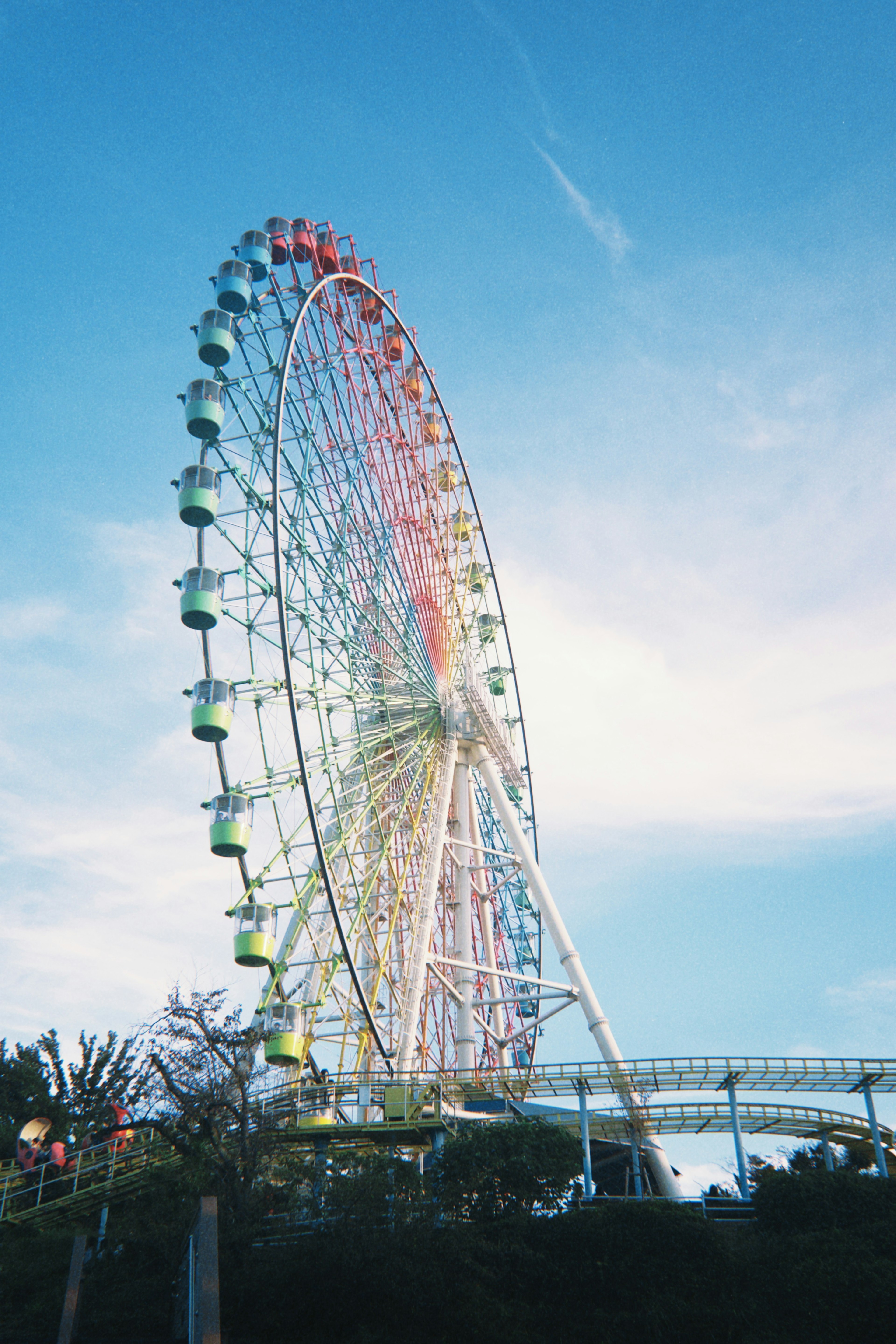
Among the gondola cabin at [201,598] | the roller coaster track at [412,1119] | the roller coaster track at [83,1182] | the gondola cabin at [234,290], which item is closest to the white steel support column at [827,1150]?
the roller coaster track at [412,1119]

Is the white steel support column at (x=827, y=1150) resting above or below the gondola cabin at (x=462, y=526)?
below

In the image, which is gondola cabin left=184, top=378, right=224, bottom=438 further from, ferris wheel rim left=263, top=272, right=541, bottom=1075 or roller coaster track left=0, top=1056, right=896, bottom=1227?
roller coaster track left=0, top=1056, right=896, bottom=1227

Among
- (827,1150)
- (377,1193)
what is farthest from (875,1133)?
(377,1193)

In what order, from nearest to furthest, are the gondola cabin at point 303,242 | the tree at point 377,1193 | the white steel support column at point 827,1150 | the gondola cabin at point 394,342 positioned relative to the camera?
the tree at point 377,1193 < the white steel support column at point 827,1150 < the gondola cabin at point 303,242 < the gondola cabin at point 394,342

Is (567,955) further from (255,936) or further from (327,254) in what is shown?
(327,254)

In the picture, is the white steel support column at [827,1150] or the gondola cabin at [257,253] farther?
the gondola cabin at [257,253]

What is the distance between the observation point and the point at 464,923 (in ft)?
117

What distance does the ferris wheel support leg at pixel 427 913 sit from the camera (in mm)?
29625

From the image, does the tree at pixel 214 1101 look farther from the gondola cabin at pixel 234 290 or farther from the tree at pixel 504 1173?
the gondola cabin at pixel 234 290

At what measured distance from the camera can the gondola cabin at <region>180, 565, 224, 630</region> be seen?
96.8 feet

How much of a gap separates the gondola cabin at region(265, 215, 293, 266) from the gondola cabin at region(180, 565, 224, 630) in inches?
450

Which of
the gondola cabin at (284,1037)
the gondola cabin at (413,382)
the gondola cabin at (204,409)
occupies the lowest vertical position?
the gondola cabin at (284,1037)

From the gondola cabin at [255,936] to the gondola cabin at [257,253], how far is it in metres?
18.8

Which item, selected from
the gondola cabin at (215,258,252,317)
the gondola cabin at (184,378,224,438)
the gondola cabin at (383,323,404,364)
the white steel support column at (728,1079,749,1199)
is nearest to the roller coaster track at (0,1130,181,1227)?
the white steel support column at (728,1079,749,1199)
